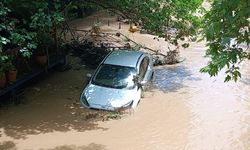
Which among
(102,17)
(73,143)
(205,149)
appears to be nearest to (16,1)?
(73,143)

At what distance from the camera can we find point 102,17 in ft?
85.4

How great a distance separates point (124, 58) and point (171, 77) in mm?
3466

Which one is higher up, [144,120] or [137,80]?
[137,80]

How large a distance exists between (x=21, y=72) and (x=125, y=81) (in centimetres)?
350

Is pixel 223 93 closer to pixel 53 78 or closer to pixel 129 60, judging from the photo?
pixel 129 60

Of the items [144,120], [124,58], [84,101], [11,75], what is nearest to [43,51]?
[11,75]

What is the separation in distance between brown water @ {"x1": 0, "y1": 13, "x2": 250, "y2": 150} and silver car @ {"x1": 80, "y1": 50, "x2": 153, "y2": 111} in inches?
Answer: 17.5

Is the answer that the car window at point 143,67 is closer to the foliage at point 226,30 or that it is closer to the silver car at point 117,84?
the silver car at point 117,84

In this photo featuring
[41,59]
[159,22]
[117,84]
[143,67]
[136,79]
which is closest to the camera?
[117,84]

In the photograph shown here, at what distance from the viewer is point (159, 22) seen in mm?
14484

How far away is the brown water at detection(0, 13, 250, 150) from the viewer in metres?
10.0

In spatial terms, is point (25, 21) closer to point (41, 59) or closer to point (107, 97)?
point (41, 59)

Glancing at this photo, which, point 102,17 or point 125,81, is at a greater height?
point 102,17

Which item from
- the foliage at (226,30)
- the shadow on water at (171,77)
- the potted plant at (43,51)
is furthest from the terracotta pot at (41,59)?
the foliage at (226,30)
